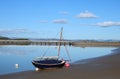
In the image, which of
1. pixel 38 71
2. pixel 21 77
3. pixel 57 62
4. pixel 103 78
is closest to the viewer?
pixel 103 78

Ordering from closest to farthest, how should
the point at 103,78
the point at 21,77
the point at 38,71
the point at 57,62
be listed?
1. the point at 103,78
2. the point at 21,77
3. the point at 38,71
4. the point at 57,62

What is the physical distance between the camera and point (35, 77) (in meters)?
21.0

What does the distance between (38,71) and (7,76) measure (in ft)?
12.4

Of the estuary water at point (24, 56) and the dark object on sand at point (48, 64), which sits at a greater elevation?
the dark object on sand at point (48, 64)

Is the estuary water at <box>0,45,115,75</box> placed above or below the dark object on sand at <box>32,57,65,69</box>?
below

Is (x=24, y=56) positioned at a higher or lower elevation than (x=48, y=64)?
lower

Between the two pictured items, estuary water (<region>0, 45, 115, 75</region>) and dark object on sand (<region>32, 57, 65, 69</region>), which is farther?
estuary water (<region>0, 45, 115, 75</region>)

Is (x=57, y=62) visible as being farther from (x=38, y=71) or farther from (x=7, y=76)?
(x=7, y=76)

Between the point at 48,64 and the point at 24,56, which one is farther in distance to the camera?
the point at 24,56

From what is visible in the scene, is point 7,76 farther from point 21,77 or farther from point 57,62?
point 57,62

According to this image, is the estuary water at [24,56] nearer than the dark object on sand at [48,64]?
No

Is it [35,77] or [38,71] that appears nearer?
[35,77]

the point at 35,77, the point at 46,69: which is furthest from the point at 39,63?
the point at 35,77

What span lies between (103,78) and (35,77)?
514 centimetres
